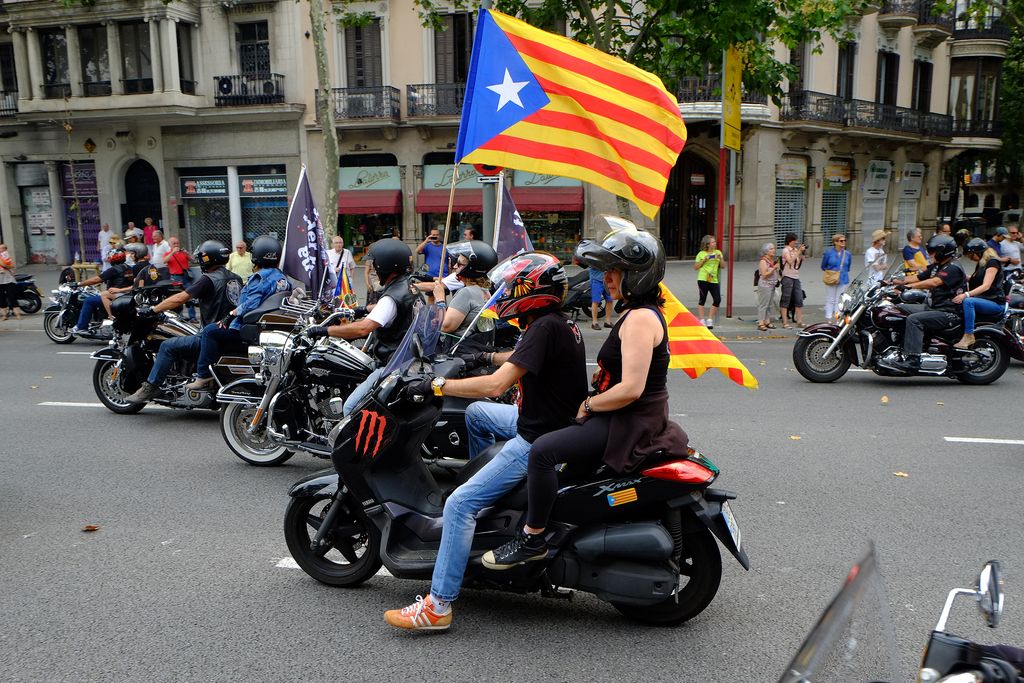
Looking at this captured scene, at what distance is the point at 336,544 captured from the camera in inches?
175

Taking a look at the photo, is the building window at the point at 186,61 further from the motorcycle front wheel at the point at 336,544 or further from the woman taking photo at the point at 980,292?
the motorcycle front wheel at the point at 336,544

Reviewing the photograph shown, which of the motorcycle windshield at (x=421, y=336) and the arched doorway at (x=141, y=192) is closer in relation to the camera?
the motorcycle windshield at (x=421, y=336)

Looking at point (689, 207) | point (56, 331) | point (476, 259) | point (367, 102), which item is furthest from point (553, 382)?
point (689, 207)

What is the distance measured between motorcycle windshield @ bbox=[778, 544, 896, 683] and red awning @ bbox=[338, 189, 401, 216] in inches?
1014

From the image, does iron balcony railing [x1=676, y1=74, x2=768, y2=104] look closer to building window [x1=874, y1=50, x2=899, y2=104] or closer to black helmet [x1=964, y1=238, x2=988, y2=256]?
building window [x1=874, y1=50, x2=899, y2=104]

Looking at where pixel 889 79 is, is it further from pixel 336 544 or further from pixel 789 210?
pixel 336 544

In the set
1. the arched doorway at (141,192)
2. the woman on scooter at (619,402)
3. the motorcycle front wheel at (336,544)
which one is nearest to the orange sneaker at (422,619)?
the woman on scooter at (619,402)

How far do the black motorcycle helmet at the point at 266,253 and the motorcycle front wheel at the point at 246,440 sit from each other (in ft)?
4.86

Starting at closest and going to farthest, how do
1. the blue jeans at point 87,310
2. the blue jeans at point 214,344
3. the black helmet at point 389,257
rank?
the black helmet at point 389,257 → the blue jeans at point 214,344 → the blue jeans at point 87,310

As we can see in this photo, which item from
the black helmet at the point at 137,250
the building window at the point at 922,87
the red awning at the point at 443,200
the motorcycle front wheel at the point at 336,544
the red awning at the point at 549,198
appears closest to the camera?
the motorcycle front wheel at the point at 336,544

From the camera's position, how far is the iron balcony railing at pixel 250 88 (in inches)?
1043

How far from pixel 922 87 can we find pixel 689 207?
44.6 ft

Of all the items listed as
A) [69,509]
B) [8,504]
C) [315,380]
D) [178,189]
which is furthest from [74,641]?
[178,189]

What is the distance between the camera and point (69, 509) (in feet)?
18.7
